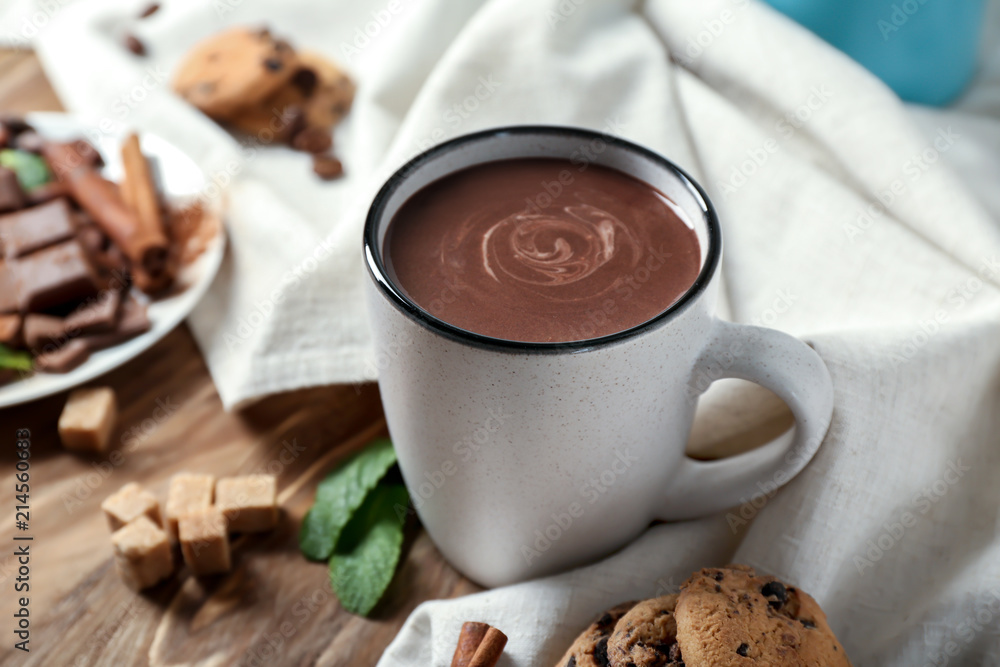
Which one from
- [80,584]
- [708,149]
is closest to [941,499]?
[708,149]

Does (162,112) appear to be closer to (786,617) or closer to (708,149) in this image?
(708,149)

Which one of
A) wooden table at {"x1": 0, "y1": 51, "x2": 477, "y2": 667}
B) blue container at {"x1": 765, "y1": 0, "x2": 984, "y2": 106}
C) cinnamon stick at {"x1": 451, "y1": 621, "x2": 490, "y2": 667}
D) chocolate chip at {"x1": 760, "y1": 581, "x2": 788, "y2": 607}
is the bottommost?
wooden table at {"x1": 0, "y1": 51, "x2": 477, "y2": 667}

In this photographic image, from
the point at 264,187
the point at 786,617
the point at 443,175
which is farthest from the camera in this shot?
the point at 264,187

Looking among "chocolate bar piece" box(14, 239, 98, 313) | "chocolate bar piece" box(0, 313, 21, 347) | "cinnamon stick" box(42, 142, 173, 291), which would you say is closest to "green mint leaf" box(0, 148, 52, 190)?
"cinnamon stick" box(42, 142, 173, 291)

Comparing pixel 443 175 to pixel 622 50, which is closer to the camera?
pixel 443 175

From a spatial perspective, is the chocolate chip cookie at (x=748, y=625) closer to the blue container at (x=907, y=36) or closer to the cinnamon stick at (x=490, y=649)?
the cinnamon stick at (x=490, y=649)

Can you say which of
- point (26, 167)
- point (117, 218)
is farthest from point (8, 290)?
point (26, 167)

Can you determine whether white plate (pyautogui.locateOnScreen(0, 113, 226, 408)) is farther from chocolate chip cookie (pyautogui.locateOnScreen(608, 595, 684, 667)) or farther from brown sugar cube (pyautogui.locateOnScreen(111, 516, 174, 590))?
chocolate chip cookie (pyautogui.locateOnScreen(608, 595, 684, 667))

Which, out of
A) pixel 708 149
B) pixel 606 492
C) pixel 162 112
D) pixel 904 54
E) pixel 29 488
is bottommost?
pixel 29 488
